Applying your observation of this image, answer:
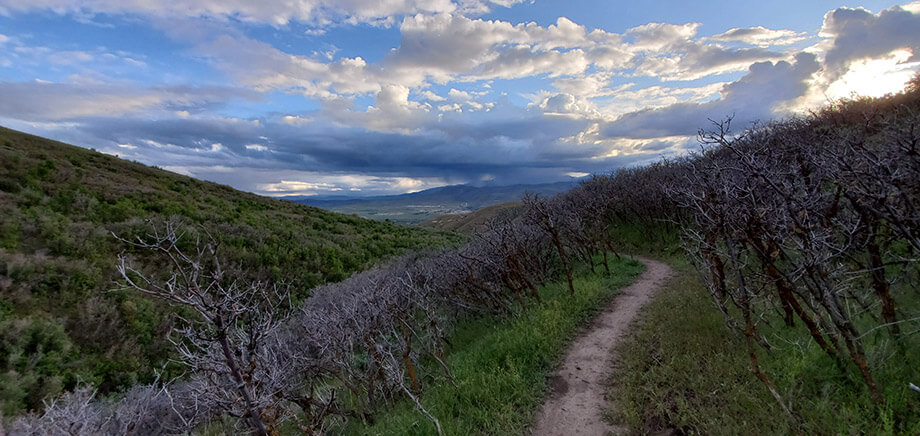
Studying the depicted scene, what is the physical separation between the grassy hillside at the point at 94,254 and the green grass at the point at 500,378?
3754 millimetres

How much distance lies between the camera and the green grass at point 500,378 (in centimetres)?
551

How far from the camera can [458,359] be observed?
26.2 feet

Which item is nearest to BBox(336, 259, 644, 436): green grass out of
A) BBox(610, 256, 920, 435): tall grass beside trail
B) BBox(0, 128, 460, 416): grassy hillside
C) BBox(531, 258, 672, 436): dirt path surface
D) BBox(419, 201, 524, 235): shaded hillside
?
BBox(531, 258, 672, 436): dirt path surface

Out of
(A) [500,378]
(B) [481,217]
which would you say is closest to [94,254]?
(A) [500,378]

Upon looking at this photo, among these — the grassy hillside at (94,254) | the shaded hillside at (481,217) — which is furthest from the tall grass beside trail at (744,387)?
the shaded hillside at (481,217)

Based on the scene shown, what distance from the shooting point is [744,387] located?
16.2 feet

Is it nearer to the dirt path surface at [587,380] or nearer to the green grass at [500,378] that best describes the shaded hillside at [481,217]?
the green grass at [500,378]

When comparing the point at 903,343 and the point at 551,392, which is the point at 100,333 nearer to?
the point at 551,392

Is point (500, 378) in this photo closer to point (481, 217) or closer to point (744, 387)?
point (744, 387)

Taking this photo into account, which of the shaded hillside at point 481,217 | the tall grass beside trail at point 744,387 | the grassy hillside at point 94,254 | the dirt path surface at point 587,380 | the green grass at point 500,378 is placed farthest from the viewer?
the shaded hillside at point 481,217

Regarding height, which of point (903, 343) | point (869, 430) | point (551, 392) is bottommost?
point (551, 392)

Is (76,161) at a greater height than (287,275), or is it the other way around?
(76,161)

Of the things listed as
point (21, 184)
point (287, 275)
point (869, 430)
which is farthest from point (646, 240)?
point (21, 184)

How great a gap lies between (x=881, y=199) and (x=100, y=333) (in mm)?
15474
